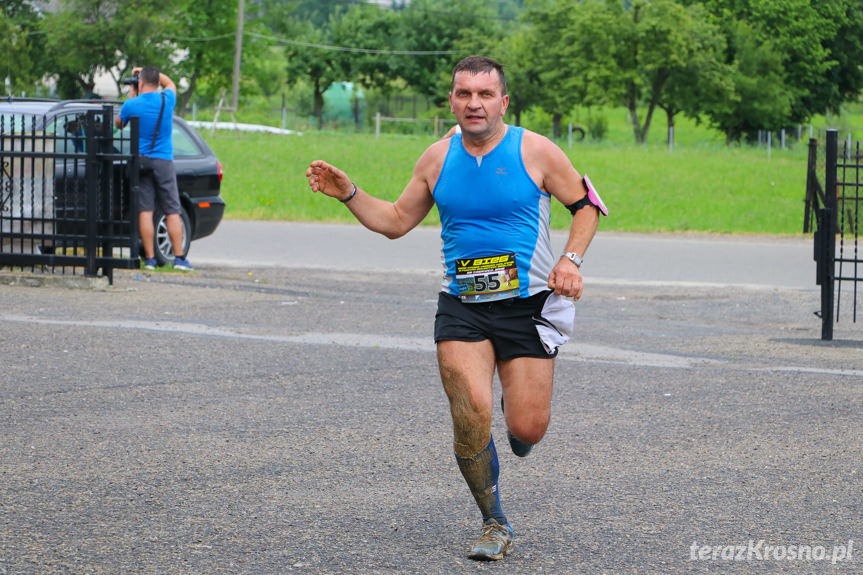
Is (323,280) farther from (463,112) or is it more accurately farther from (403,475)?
(463,112)

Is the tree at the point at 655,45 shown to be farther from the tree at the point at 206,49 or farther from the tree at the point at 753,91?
the tree at the point at 206,49

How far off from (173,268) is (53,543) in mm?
9006

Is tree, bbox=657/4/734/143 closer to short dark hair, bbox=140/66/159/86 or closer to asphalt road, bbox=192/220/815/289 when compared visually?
asphalt road, bbox=192/220/815/289

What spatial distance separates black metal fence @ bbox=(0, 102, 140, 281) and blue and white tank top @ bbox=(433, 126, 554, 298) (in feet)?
24.9

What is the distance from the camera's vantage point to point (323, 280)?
1395 cm

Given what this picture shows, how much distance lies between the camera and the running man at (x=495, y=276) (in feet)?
15.0

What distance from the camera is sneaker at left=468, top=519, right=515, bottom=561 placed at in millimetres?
4449

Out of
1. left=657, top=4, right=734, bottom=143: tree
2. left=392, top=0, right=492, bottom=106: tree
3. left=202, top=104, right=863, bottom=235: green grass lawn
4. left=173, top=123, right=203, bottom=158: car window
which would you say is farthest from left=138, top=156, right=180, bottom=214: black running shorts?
left=392, top=0, right=492, bottom=106: tree

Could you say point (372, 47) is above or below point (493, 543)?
above

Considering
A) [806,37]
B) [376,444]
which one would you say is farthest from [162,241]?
[806,37]

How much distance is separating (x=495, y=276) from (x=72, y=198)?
839cm

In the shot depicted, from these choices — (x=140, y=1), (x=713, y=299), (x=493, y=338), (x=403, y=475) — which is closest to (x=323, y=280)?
(x=713, y=299)

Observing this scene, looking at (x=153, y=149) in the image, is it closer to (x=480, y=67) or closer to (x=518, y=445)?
(x=480, y=67)

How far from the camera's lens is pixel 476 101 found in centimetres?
456
